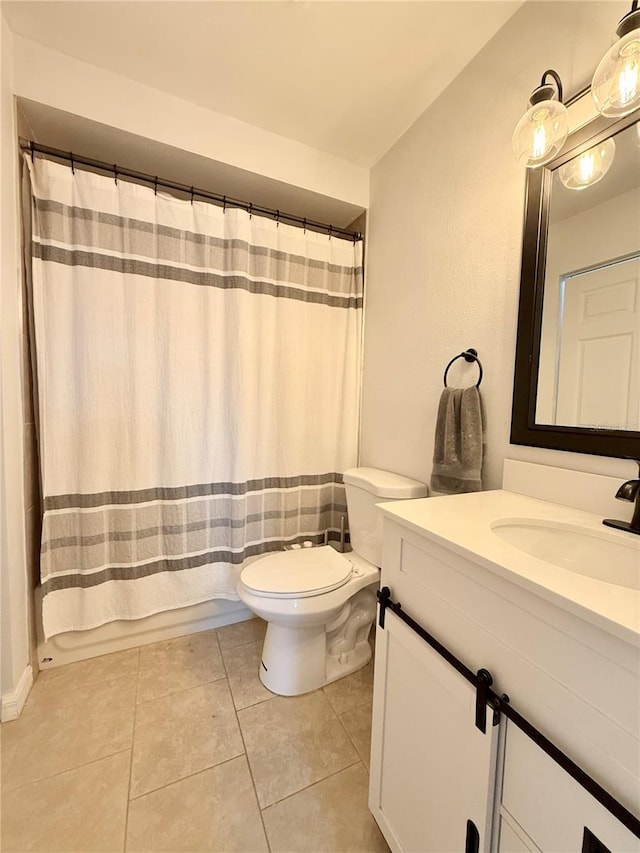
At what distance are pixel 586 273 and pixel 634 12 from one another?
0.51m

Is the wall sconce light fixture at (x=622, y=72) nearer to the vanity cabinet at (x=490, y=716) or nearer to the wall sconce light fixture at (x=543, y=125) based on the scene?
the wall sconce light fixture at (x=543, y=125)

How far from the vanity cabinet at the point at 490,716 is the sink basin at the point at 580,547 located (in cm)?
24

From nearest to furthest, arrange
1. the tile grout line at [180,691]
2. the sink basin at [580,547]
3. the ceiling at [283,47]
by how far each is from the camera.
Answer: the sink basin at [580,547], the ceiling at [283,47], the tile grout line at [180,691]

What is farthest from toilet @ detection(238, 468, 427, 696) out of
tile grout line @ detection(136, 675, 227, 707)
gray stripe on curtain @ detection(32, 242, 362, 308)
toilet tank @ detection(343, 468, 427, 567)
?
gray stripe on curtain @ detection(32, 242, 362, 308)

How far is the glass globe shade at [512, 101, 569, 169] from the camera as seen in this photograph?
2.95 ft

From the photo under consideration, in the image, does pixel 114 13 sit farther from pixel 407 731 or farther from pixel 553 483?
pixel 407 731

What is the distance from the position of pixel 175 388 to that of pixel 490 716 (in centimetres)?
150

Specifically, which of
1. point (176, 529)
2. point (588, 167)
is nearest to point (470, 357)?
point (588, 167)

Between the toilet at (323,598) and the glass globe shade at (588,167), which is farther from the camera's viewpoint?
the toilet at (323,598)

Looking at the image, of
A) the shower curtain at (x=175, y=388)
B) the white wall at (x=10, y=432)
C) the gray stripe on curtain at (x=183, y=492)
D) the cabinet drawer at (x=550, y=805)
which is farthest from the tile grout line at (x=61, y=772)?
the cabinet drawer at (x=550, y=805)

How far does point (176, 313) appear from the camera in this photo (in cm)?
152

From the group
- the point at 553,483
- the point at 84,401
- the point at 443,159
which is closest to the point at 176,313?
the point at 84,401

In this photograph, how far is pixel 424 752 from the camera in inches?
28.4

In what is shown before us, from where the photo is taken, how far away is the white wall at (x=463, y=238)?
1.00m
